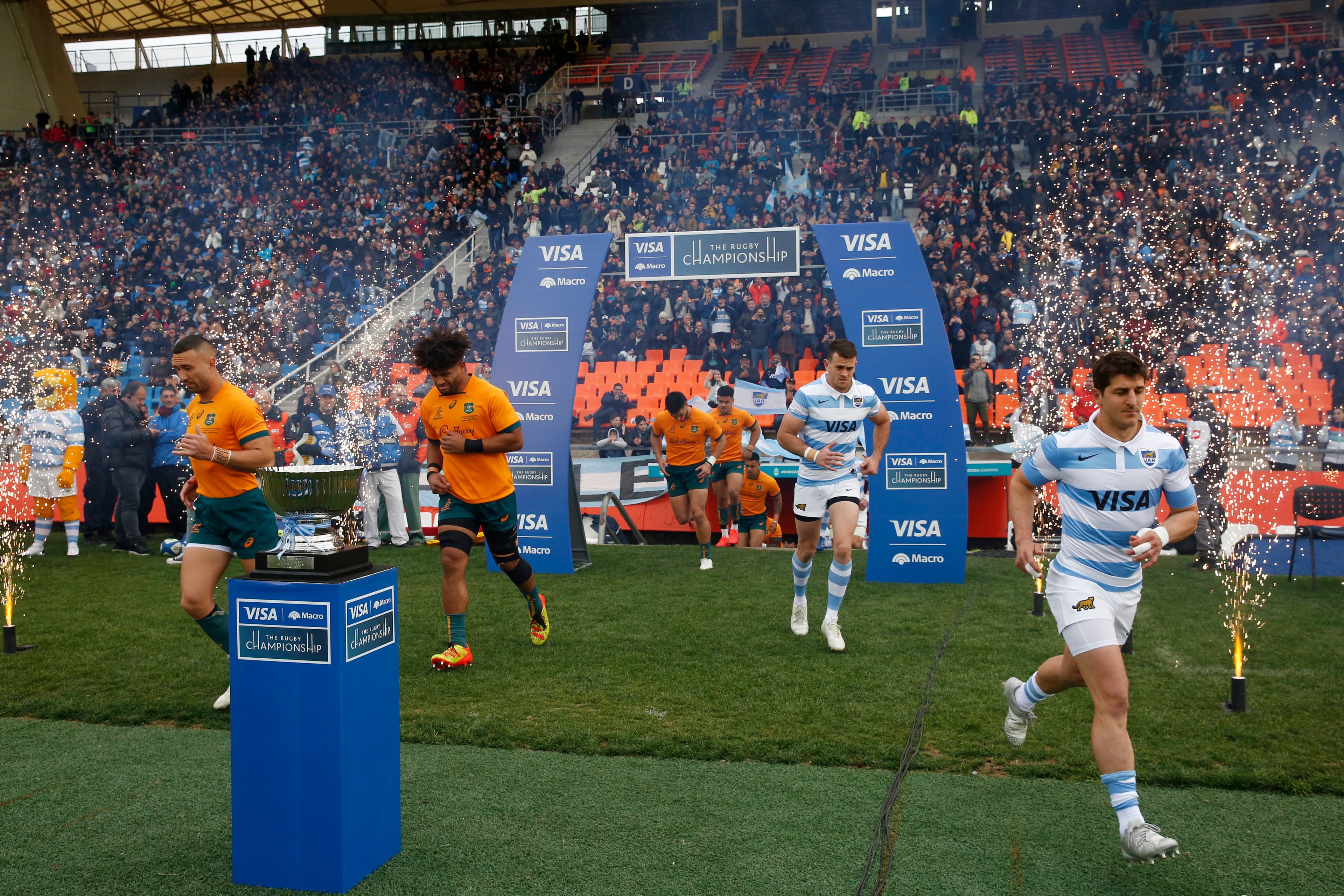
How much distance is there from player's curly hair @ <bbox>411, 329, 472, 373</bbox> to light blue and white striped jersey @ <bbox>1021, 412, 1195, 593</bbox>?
3.60m

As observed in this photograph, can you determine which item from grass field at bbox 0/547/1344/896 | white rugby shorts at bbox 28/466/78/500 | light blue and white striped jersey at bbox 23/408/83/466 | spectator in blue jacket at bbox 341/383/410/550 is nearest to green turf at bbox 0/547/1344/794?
grass field at bbox 0/547/1344/896

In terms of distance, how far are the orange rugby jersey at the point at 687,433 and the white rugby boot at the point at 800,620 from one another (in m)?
3.81

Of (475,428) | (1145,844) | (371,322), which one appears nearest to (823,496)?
(475,428)

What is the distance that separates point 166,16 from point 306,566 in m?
42.0

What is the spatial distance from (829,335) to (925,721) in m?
14.4

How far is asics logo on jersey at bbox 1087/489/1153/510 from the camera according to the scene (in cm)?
393

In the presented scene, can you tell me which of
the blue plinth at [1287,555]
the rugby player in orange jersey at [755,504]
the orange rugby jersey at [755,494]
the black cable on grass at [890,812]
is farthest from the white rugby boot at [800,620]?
the blue plinth at [1287,555]

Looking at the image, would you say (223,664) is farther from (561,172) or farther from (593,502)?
(561,172)

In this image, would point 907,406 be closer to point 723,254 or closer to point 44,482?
point 723,254

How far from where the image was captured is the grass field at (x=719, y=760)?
3.62m

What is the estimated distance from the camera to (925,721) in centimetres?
532

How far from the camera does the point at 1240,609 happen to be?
324 inches

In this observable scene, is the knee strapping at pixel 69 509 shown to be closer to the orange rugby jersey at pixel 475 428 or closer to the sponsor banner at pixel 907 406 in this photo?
the orange rugby jersey at pixel 475 428

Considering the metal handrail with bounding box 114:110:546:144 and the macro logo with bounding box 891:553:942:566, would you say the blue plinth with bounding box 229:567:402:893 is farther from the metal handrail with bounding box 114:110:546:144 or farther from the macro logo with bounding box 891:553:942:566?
the metal handrail with bounding box 114:110:546:144
